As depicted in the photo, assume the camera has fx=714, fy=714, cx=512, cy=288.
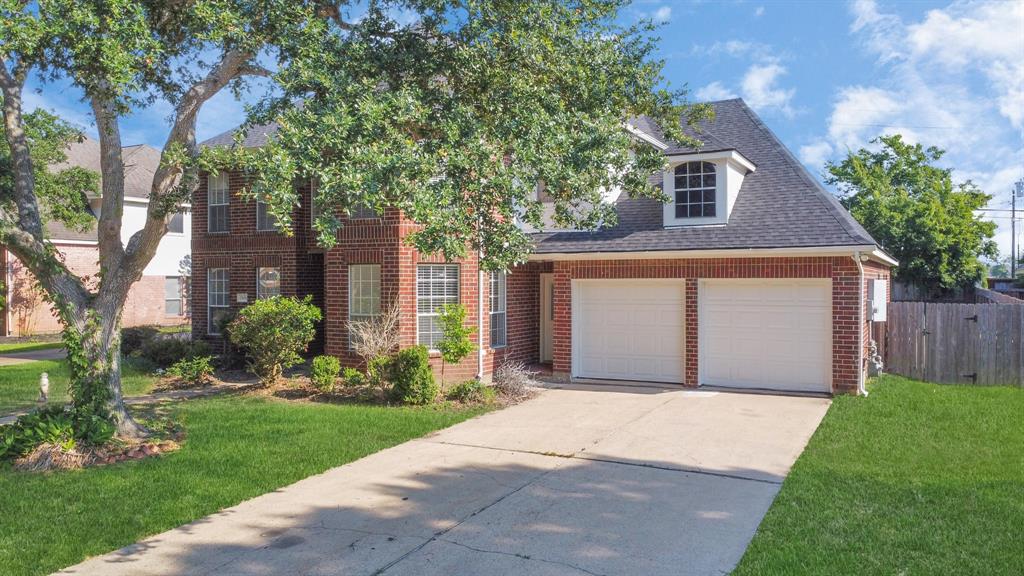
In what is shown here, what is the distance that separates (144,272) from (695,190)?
20605 mm

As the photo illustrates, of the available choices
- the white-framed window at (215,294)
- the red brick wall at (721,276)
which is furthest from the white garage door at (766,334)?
the white-framed window at (215,294)

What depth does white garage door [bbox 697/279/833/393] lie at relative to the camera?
12.7m

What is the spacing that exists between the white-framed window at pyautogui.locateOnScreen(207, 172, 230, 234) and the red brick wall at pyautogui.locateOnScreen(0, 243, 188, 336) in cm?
833

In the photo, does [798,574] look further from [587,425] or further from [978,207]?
[978,207]

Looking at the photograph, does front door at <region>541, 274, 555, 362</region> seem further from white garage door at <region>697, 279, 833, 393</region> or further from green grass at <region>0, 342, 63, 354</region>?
green grass at <region>0, 342, 63, 354</region>

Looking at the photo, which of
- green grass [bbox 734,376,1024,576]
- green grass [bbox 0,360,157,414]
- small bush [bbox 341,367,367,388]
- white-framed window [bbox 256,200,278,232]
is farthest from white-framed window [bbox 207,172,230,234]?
green grass [bbox 734,376,1024,576]

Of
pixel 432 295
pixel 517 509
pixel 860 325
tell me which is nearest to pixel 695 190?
pixel 860 325

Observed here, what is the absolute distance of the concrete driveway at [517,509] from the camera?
216 inches

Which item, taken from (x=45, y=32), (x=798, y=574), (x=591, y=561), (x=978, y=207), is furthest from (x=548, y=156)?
(x=978, y=207)

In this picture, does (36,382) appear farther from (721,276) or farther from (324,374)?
(721,276)

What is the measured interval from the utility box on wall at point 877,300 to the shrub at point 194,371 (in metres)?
13.1

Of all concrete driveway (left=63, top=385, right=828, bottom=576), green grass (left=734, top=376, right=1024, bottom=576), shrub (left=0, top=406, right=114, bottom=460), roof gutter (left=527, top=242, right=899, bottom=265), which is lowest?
concrete driveway (left=63, top=385, right=828, bottom=576)

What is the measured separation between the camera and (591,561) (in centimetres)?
544

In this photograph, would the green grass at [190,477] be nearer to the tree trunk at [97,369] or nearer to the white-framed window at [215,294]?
the tree trunk at [97,369]
